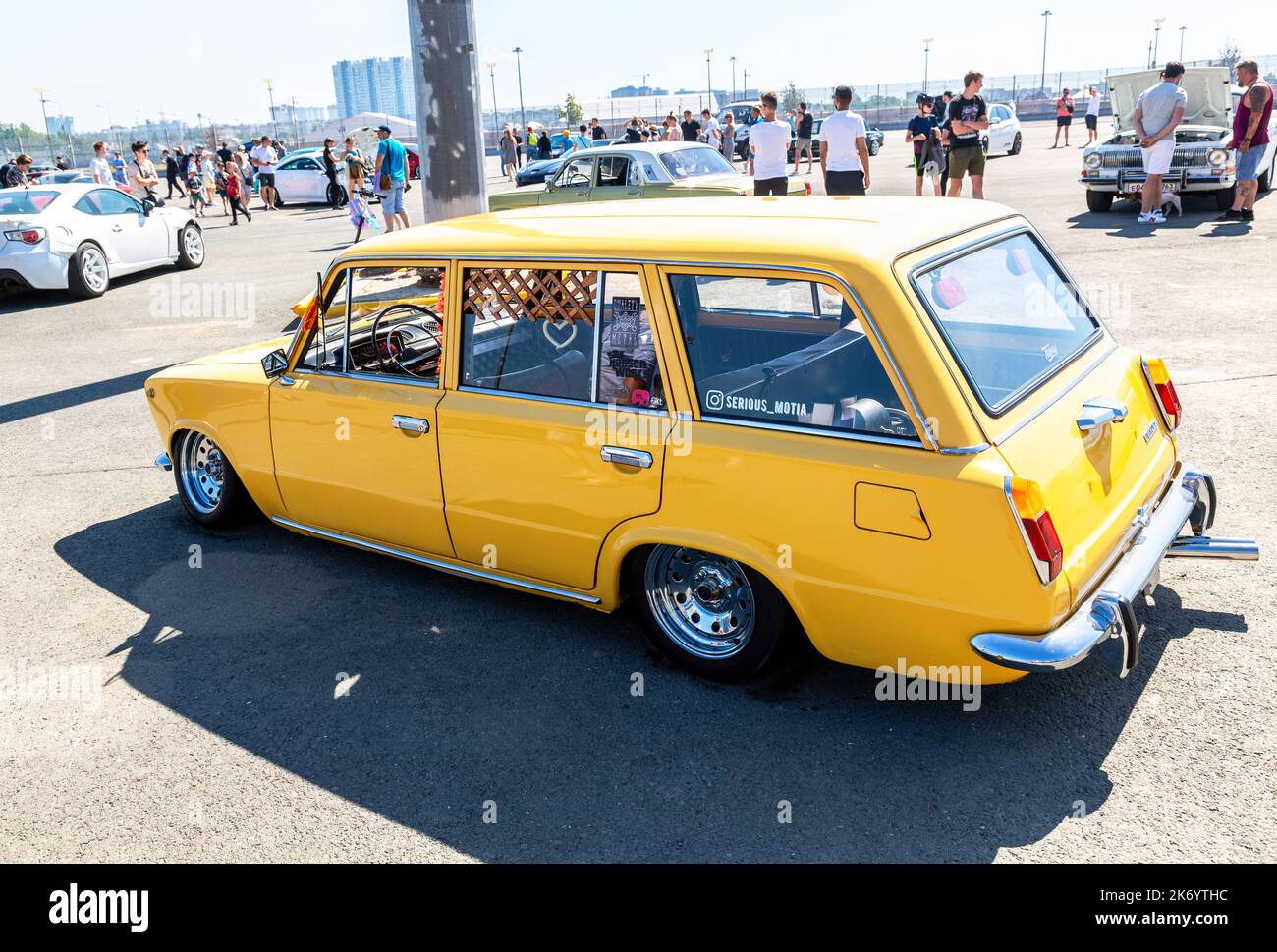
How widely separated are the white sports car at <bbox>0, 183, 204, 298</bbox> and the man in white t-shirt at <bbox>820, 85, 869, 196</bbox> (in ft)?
32.4

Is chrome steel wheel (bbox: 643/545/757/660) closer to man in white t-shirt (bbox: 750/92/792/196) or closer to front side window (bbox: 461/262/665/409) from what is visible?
front side window (bbox: 461/262/665/409)

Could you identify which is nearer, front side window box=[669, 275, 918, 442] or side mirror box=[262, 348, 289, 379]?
front side window box=[669, 275, 918, 442]

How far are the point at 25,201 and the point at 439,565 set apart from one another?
12.2 metres

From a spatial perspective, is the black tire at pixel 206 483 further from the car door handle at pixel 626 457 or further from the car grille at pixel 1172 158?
the car grille at pixel 1172 158

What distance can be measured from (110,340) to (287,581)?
25.2ft

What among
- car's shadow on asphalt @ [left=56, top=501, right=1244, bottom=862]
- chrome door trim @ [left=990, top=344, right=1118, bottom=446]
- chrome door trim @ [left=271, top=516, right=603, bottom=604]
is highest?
chrome door trim @ [left=990, top=344, right=1118, bottom=446]

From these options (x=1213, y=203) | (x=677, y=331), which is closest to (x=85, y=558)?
(x=677, y=331)

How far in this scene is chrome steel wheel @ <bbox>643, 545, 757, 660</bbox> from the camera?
3.84m

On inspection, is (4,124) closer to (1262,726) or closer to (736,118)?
(736,118)

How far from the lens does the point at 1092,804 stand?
319 cm

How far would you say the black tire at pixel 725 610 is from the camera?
3676 millimetres

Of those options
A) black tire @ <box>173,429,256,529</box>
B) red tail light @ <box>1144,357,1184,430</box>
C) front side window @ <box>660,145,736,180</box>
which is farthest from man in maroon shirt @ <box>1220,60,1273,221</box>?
black tire @ <box>173,429,256,529</box>

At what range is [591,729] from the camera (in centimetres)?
378
